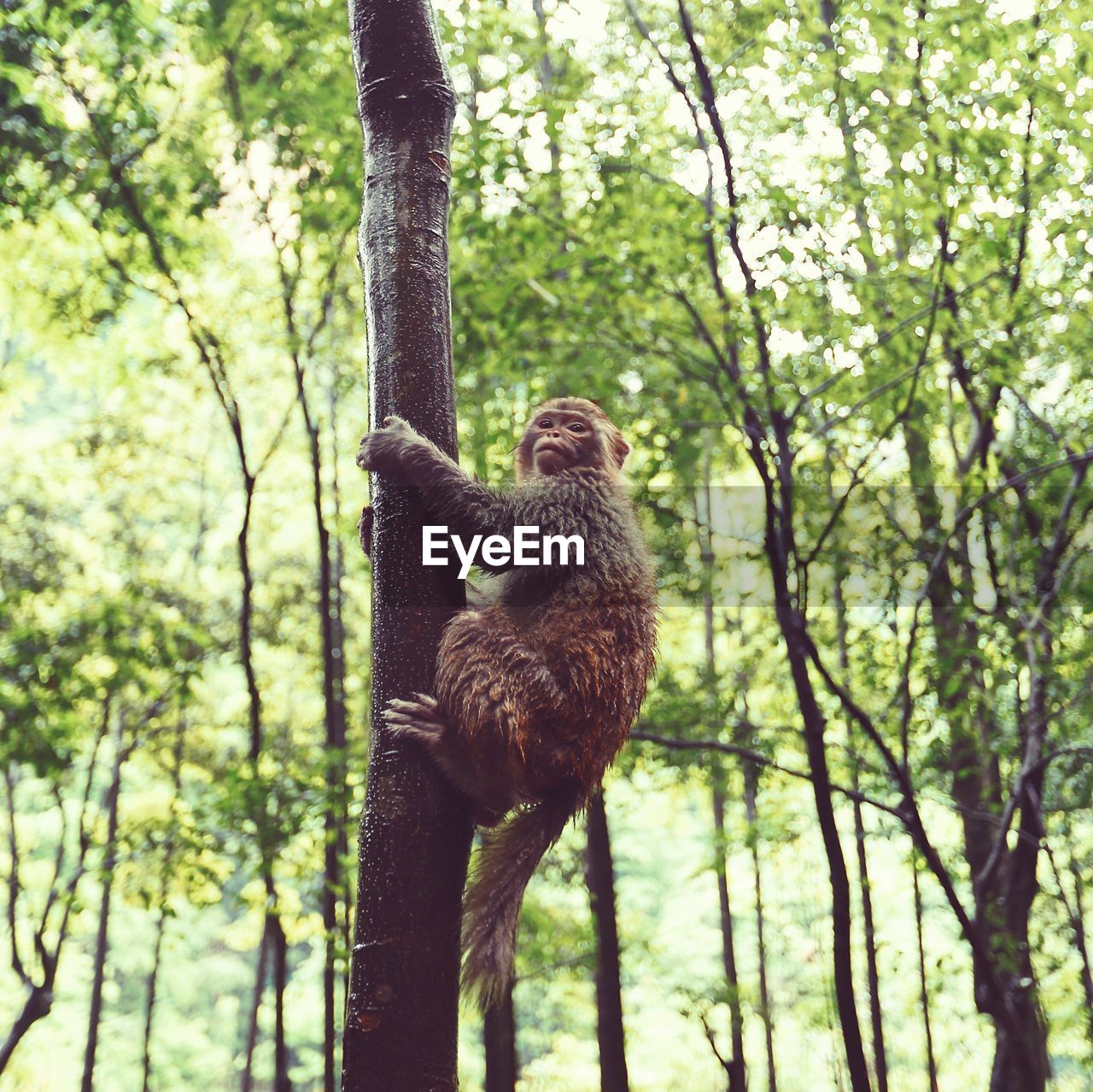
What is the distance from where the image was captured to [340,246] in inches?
386

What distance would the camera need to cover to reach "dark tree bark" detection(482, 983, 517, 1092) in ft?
31.8

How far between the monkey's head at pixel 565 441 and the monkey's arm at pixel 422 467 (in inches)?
46.3

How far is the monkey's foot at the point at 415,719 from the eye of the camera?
2.03 meters

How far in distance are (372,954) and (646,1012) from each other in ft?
79.3

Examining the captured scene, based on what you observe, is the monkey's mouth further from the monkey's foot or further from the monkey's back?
the monkey's foot

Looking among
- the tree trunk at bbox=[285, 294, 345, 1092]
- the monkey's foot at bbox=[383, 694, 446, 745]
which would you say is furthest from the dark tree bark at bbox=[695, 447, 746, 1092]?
the monkey's foot at bbox=[383, 694, 446, 745]

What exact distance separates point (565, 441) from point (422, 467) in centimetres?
181

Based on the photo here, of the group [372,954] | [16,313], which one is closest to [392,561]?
[372,954]

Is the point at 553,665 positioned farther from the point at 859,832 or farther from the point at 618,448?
the point at 859,832

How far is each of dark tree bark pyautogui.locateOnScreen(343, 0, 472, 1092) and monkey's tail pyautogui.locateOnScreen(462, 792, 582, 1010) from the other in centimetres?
61

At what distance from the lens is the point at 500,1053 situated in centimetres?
992

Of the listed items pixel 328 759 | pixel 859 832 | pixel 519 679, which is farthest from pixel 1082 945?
pixel 519 679

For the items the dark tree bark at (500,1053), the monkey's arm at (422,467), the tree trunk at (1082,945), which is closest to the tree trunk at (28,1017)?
the dark tree bark at (500,1053)

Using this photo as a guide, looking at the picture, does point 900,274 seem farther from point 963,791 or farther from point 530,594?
point 963,791
